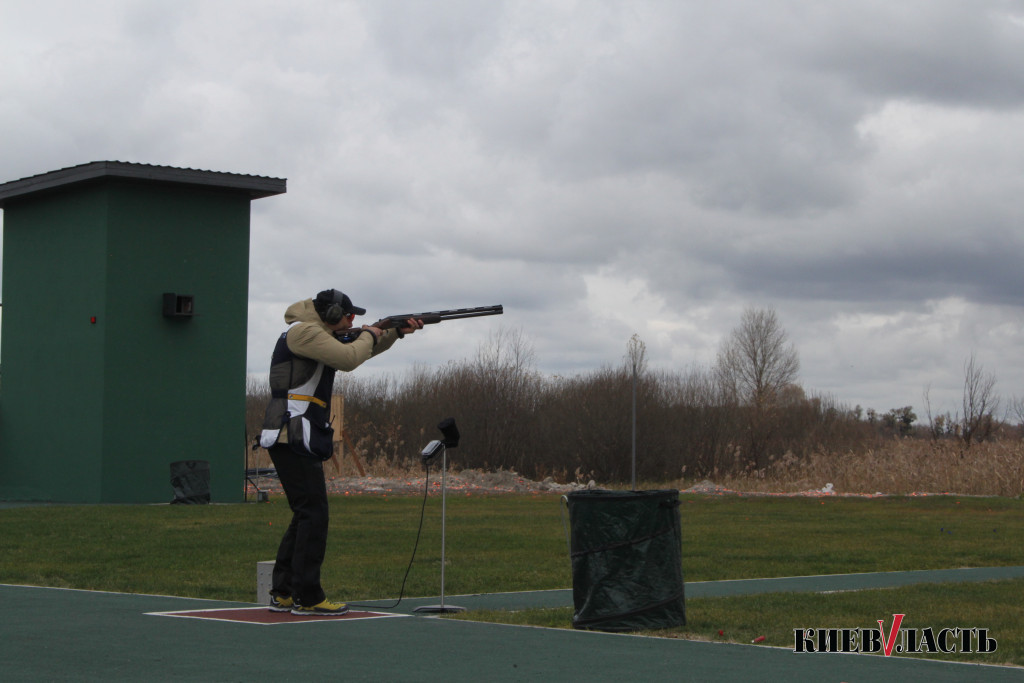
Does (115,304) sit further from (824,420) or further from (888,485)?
(824,420)

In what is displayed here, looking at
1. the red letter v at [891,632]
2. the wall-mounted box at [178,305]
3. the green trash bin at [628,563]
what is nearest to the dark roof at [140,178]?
the wall-mounted box at [178,305]

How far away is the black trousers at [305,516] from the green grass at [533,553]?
3.92ft

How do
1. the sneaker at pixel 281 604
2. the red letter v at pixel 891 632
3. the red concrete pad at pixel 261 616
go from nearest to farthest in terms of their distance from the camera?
the red letter v at pixel 891 632
the red concrete pad at pixel 261 616
the sneaker at pixel 281 604

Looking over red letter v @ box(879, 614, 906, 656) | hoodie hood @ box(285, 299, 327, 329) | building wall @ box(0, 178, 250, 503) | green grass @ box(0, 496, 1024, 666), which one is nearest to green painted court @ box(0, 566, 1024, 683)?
red letter v @ box(879, 614, 906, 656)

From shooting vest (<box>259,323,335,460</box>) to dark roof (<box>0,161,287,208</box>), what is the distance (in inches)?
618

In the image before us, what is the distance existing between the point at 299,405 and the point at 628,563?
2.47 m

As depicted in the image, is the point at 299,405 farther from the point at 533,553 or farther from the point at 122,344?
the point at 122,344

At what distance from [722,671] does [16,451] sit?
21421 millimetres


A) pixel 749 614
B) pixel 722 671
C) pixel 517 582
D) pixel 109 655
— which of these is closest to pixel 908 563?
pixel 517 582

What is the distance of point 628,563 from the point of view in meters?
8.29

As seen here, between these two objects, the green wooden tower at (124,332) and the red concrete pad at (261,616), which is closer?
the red concrete pad at (261,616)

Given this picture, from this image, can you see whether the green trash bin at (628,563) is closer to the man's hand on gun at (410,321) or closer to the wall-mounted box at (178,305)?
the man's hand on gun at (410,321)

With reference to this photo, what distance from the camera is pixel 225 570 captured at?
41.0 ft

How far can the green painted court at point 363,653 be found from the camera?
638 cm
